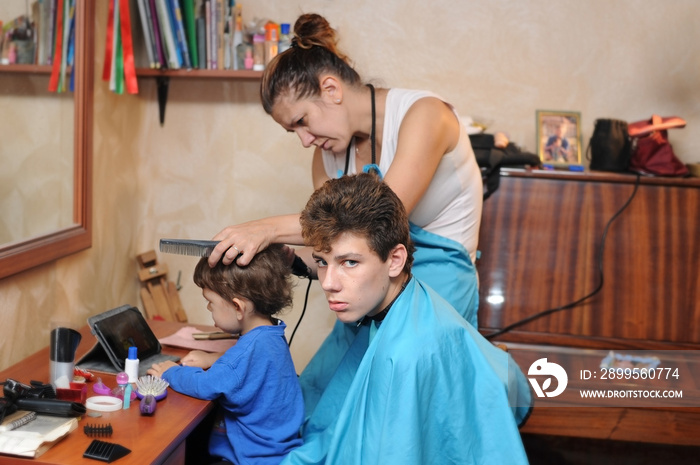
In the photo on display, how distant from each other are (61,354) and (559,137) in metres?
1.98

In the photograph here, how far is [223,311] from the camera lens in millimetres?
1871

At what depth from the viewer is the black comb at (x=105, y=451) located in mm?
1396

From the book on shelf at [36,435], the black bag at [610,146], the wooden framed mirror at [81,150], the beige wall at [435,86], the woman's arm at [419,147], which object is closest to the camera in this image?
the book on shelf at [36,435]

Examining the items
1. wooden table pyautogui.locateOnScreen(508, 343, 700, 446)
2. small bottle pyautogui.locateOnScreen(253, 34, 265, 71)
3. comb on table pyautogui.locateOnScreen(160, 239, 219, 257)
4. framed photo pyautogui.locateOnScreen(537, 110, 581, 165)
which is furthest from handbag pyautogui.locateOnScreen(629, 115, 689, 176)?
comb on table pyautogui.locateOnScreen(160, 239, 219, 257)

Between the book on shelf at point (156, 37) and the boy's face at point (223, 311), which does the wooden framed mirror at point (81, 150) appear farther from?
the boy's face at point (223, 311)

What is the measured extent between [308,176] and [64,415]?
5.60 ft

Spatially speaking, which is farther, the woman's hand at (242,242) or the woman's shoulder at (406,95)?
the woman's shoulder at (406,95)

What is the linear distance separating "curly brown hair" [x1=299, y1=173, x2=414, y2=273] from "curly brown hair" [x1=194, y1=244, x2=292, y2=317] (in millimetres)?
286

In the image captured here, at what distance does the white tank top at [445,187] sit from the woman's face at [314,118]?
133 mm

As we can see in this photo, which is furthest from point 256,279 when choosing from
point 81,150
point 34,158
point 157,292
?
point 157,292

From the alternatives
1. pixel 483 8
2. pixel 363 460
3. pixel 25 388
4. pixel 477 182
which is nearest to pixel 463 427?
pixel 363 460

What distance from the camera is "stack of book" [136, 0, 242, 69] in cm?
276

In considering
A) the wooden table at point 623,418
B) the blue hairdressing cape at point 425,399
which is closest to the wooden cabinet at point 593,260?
the wooden table at point 623,418

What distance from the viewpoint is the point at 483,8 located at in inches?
115
